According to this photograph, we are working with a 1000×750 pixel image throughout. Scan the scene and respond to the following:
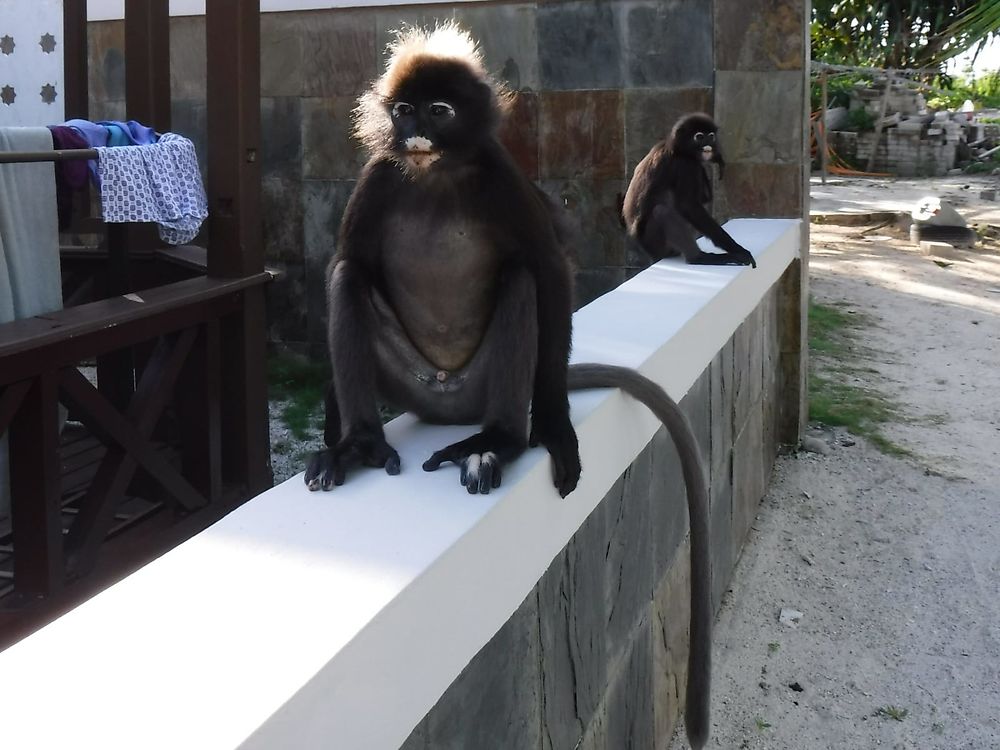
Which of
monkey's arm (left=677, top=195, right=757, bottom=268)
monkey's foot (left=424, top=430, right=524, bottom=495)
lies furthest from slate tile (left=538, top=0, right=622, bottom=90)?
monkey's foot (left=424, top=430, right=524, bottom=495)

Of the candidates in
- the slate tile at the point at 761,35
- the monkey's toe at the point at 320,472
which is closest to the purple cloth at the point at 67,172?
the monkey's toe at the point at 320,472

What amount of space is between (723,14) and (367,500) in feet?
18.5

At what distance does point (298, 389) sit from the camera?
27.3 feet

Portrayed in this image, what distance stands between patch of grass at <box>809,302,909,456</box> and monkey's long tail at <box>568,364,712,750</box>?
13.6 ft

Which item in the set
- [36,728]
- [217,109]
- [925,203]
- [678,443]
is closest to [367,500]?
[36,728]

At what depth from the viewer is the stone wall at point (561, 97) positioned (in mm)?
7074

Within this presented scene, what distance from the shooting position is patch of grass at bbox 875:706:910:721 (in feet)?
13.8

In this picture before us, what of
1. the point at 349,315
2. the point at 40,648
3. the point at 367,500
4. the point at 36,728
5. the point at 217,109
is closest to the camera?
the point at 36,728

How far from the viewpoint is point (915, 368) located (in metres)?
9.45

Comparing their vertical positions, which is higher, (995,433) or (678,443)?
(678,443)

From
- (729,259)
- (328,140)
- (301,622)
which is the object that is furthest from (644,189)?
(301,622)

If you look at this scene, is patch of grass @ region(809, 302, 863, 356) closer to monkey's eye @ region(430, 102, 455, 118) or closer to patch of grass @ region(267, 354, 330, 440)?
patch of grass @ region(267, 354, 330, 440)

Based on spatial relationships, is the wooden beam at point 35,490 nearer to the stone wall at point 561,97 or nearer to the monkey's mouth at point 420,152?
the monkey's mouth at point 420,152

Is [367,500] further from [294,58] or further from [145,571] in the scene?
[294,58]
